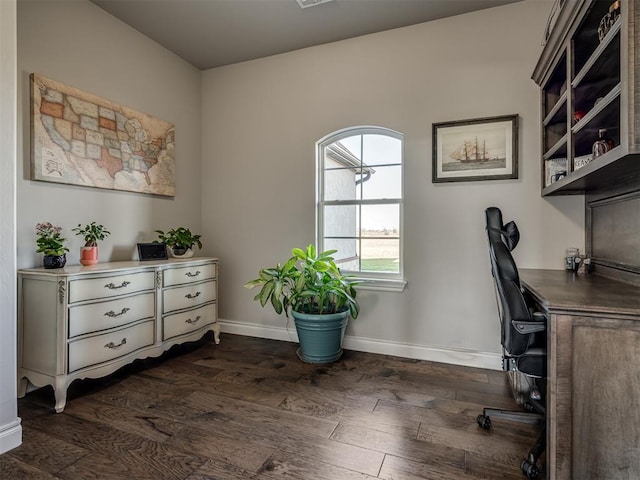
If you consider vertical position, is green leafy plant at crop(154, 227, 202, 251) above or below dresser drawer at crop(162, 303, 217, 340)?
above

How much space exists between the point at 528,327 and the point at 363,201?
74.2 inches

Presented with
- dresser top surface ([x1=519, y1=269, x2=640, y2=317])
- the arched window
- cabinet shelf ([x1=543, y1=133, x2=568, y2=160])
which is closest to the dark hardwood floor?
dresser top surface ([x1=519, y1=269, x2=640, y2=317])

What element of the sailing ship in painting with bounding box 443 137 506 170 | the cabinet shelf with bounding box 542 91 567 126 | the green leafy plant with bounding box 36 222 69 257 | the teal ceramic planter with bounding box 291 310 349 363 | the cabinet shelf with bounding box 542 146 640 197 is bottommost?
the teal ceramic planter with bounding box 291 310 349 363

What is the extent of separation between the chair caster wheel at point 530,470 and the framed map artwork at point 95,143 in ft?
10.6

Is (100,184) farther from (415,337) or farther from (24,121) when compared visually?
(415,337)

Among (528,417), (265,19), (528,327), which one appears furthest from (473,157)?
(265,19)

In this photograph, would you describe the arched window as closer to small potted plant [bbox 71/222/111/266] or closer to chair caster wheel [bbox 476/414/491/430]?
chair caster wheel [bbox 476/414/491/430]

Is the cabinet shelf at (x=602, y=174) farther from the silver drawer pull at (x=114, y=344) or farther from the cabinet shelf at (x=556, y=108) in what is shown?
the silver drawer pull at (x=114, y=344)

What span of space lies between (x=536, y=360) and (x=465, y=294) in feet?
4.01

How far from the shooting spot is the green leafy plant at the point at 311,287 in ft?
8.76

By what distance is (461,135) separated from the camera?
8.80 ft

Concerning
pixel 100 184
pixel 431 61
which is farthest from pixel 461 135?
pixel 100 184

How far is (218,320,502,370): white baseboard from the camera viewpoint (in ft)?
8.61

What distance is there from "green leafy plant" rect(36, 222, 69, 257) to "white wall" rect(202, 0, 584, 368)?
1489 millimetres
